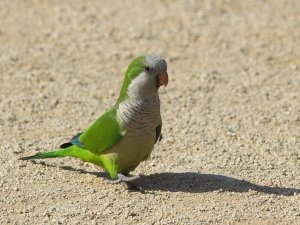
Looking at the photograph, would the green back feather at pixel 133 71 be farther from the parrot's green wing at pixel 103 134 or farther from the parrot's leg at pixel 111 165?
the parrot's leg at pixel 111 165

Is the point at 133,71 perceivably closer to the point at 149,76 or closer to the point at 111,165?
the point at 149,76

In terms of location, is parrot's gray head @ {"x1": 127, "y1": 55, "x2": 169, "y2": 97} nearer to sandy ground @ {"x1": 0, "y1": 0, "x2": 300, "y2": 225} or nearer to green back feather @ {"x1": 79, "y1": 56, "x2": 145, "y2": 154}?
green back feather @ {"x1": 79, "y1": 56, "x2": 145, "y2": 154}

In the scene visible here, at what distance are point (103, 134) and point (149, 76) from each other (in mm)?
637

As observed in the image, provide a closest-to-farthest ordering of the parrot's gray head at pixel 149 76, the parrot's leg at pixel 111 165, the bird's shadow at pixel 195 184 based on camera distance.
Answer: the parrot's gray head at pixel 149 76
the parrot's leg at pixel 111 165
the bird's shadow at pixel 195 184

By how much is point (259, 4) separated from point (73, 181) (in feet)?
21.2

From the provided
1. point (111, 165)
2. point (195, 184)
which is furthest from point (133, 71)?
point (195, 184)

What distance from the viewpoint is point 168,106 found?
28.3 feet

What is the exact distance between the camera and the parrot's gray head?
6.09m

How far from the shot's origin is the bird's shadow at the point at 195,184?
21.1 feet

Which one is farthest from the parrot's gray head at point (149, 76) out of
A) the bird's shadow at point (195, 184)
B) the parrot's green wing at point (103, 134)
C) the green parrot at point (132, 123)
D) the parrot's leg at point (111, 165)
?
the bird's shadow at point (195, 184)

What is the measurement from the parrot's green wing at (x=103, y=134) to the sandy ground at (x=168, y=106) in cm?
36

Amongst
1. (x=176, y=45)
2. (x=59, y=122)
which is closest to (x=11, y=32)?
(x=176, y=45)

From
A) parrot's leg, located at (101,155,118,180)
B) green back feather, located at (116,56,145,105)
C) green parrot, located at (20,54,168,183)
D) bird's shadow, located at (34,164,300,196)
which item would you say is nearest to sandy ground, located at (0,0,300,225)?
bird's shadow, located at (34,164,300,196)

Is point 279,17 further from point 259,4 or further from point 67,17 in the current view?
point 67,17
